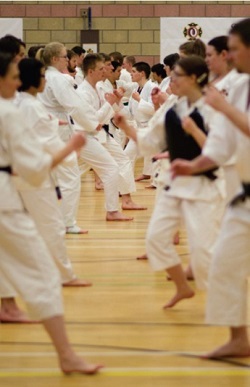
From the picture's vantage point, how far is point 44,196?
19.4 ft

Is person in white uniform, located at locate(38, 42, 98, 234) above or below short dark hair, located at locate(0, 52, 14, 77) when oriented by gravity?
below

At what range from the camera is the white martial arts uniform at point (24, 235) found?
420 centimetres

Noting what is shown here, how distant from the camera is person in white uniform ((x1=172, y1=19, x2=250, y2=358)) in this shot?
430 cm

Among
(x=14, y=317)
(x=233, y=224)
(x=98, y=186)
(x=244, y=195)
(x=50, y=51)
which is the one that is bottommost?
(x=98, y=186)

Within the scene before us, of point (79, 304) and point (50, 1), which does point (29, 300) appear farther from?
point (50, 1)

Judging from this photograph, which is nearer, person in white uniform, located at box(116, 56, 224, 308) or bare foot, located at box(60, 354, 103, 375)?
bare foot, located at box(60, 354, 103, 375)

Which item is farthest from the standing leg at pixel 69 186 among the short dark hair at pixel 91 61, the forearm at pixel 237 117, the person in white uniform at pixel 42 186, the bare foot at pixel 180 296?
the forearm at pixel 237 117

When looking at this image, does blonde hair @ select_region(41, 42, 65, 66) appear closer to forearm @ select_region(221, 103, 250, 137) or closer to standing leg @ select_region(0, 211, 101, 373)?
standing leg @ select_region(0, 211, 101, 373)

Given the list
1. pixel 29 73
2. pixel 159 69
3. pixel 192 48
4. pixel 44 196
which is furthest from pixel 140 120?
pixel 44 196

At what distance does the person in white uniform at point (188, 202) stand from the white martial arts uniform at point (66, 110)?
9.19 ft

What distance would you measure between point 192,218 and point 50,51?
11.3ft

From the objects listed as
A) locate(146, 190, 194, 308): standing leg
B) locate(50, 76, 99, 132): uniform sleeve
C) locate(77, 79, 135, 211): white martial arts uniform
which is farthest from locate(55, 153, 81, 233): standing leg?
locate(146, 190, 194, 308): standing leg

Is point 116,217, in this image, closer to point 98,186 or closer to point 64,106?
point 64,106

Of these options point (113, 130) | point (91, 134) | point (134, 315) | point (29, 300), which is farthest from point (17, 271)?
point (113, 130)
